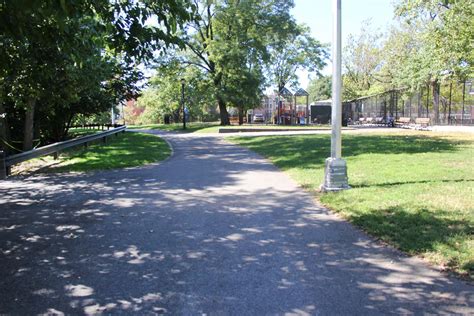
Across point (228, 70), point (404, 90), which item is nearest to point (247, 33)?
point (228, 70)

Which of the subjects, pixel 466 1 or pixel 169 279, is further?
pixel 466 1

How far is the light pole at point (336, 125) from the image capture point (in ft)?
26.6

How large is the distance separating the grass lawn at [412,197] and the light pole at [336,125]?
0.29 meters

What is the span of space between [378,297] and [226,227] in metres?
2.69

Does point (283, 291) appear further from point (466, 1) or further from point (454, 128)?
point (454, 128)

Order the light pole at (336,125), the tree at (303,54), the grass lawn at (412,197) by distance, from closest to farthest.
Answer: the grass lawn at (412,197) < the light pole at (336,125) < the tree at (303,54)

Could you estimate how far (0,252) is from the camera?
5246 millimetres

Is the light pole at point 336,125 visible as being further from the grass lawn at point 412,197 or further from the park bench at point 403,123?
the park bench at point 403,123

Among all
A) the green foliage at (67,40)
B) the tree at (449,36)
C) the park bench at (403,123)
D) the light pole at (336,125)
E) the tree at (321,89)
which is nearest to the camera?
the green foliage at (67,40)

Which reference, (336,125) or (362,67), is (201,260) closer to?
(336,125)

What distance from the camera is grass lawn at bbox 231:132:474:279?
506 cm

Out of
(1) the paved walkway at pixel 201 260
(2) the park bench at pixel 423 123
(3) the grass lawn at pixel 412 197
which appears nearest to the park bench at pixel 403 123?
(2) the park bench at pixel 423 123

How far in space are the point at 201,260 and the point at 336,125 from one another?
446 centimetres

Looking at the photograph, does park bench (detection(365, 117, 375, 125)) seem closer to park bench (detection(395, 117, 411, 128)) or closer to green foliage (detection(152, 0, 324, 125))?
park bench (detection(395, 117, 411, 128))
